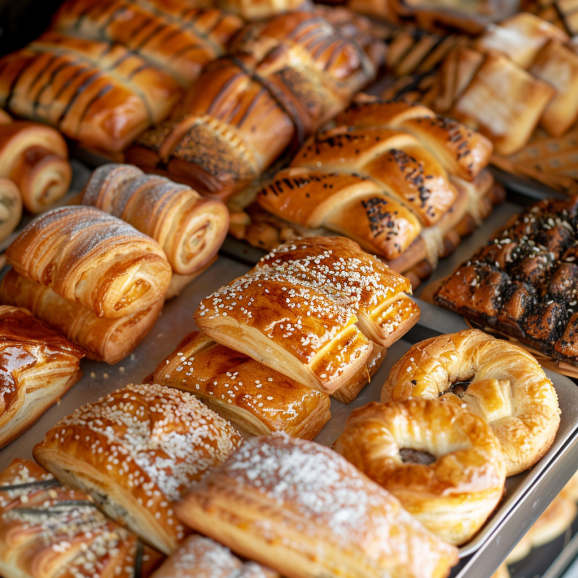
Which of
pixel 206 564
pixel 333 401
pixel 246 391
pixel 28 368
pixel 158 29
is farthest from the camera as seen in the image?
pixel 158 29

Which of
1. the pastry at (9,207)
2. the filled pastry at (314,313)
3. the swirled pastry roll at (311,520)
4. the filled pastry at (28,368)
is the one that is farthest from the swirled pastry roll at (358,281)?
the pastry at (9,207)

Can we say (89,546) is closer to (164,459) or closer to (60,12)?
(164,459)

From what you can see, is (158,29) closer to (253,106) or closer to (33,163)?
(253,106)

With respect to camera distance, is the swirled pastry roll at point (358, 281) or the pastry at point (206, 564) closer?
the pastry at point (206, 564)

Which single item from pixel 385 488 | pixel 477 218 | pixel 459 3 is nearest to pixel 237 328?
pixel 385 488

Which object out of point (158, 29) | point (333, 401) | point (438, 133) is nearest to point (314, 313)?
point (333, 401)

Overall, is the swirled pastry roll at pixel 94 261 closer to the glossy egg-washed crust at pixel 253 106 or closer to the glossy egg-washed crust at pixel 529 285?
the glossy egg-washed crust at pixel 253 106

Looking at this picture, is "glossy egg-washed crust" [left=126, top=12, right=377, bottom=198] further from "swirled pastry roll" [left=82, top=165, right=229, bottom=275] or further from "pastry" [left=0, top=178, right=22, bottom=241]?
"pastry" [left=0, top=178, right=22, bottom=241]
